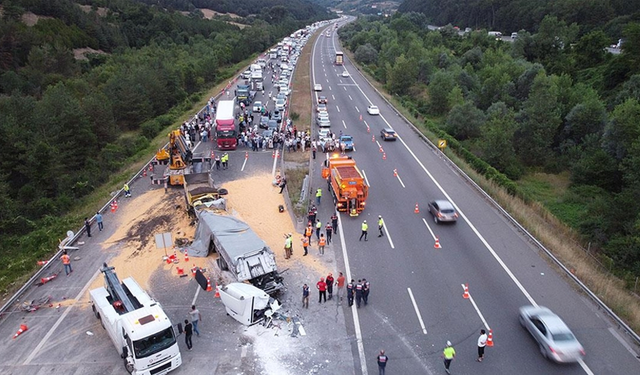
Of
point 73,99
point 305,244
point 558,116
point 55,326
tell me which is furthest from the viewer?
point 73,99

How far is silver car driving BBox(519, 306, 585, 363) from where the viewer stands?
54.8ft

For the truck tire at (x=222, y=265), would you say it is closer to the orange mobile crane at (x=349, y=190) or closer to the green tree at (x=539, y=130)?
the orange mobile crane at (x=349, y=190)

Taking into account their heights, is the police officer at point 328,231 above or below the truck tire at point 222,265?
above

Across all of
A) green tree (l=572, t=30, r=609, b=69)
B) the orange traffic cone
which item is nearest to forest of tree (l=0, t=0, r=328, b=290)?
the orange traffic cone

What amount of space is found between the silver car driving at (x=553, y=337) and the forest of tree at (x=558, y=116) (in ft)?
34.9

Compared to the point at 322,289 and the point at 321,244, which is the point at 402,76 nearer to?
the point at 321,244

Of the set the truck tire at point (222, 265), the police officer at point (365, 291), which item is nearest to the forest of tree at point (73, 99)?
the truck tire at point (222, 265)

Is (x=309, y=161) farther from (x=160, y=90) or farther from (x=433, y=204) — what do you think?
(x=160, y=90)

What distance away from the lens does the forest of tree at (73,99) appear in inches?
1353

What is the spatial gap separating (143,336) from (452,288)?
13519 mm

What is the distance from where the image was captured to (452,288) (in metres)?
21.8

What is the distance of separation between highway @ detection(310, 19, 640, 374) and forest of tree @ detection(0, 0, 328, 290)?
58.3 feet

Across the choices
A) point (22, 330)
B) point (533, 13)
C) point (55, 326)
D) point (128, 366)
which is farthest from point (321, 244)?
point (533, 13)

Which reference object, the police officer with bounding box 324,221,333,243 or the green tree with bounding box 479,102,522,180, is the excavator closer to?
the police officer with bounding box 324,221,333,243
